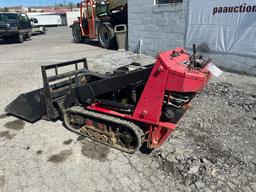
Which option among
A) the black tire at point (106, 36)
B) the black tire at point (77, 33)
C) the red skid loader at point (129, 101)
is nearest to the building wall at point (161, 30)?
the black tire at point (106, 36)

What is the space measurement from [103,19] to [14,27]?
21.5ft

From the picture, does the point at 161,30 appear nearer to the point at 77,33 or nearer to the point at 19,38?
the point at 77,33

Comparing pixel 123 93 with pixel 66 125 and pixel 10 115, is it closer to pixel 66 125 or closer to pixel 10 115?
Result: pixel 66 125

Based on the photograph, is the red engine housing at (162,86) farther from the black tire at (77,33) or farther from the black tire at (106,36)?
the black tire at (77,33)

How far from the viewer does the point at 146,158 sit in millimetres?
3500

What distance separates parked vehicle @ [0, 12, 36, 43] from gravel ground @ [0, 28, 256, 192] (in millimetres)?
12126

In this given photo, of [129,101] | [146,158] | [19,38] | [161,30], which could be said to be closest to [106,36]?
[161,30]

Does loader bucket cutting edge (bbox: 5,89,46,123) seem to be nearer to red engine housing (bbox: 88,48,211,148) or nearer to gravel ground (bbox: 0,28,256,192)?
gravel ground (bbox: 0,28,256,192)

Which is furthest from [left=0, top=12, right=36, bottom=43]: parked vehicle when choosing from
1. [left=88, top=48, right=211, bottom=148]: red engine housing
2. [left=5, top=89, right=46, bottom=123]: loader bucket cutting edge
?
[left=88, top=48, right=211, bottom=148]: red engine housing

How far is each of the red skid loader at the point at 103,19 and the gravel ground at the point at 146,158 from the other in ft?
27.2

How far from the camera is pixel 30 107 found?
4598mm

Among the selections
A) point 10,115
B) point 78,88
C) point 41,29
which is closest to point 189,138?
point 78,88

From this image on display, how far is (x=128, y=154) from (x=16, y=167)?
1.57 metres

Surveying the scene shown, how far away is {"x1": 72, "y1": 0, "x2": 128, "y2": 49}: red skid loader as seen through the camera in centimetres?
1246
